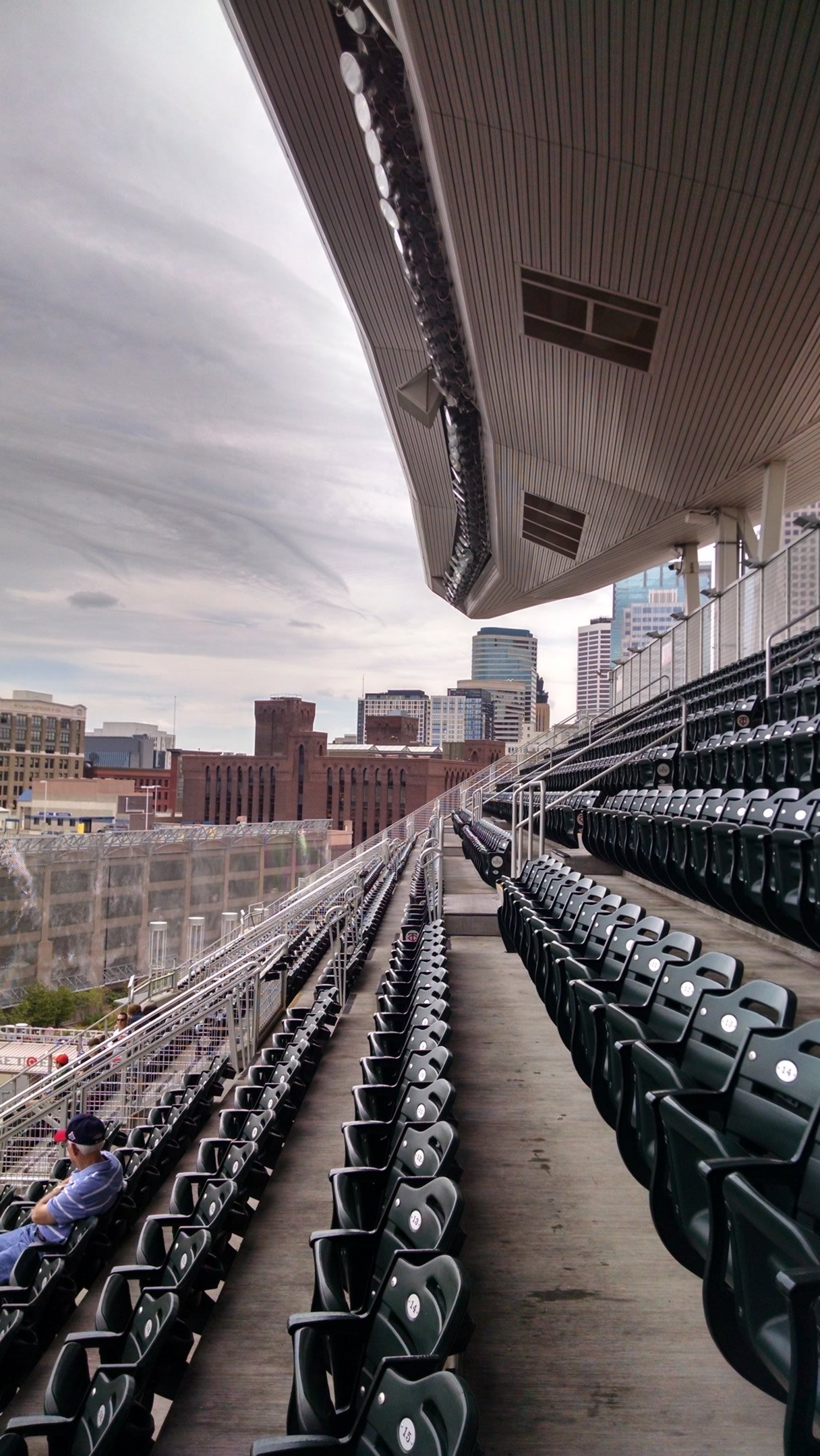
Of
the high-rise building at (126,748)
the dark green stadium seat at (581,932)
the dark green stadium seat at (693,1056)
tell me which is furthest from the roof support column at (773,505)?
the high-rise building at (126,748)

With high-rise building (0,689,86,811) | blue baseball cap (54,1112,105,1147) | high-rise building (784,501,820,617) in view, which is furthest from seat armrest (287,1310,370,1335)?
high-rise building (0,689,86,811)

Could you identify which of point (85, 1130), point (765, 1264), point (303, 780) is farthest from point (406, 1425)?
point (303, 780)

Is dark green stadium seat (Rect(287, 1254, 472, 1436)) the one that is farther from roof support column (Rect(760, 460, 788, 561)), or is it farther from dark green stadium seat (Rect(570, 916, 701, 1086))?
roof support column (Rect(760, 460, 788, 561))

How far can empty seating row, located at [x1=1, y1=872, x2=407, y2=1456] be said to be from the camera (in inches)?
94.0

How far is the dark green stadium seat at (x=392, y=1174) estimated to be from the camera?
2.20 m

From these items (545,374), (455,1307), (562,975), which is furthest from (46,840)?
(455,1307)

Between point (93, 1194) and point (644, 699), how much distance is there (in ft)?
55.5


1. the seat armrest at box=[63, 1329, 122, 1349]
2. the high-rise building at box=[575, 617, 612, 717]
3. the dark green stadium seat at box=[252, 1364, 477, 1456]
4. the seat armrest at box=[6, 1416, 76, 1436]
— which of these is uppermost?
the high-rise building at box=[575, 617, 612, 717]

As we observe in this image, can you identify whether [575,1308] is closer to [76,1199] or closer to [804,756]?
[76,1199]

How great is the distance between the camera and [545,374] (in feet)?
48.4

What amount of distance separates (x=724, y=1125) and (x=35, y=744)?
83589mm

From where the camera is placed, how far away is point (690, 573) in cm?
2159

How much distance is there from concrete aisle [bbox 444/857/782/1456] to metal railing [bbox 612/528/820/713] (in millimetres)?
8076

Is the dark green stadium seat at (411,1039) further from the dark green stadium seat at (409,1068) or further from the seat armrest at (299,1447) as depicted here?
the seat armrest at (299,1447)
